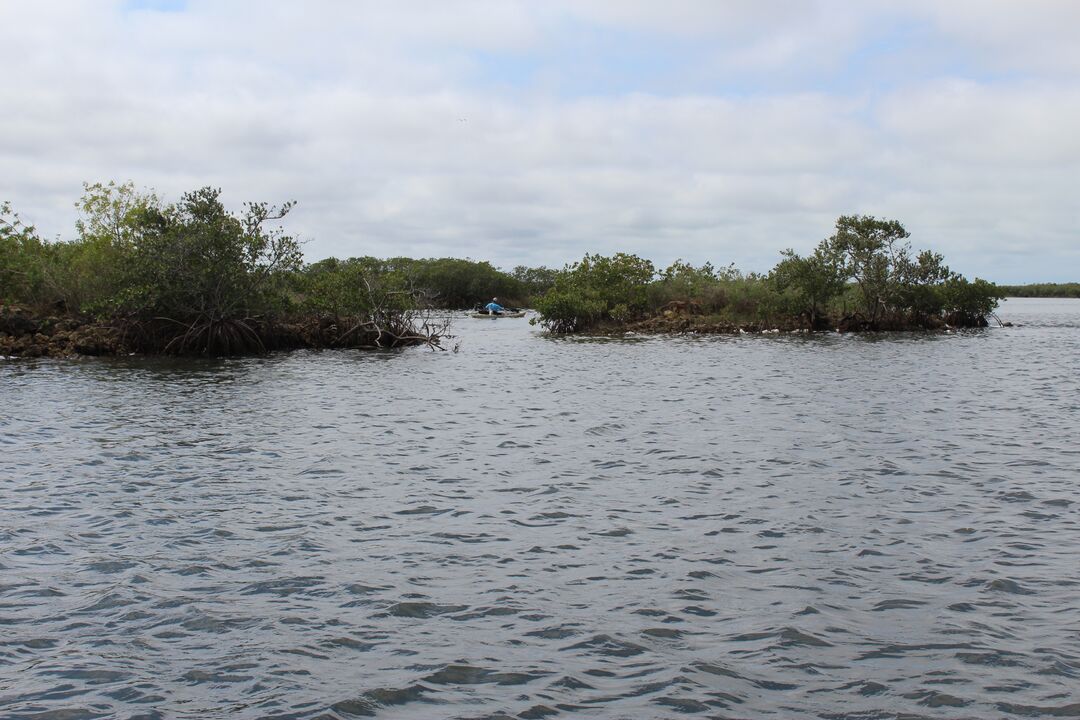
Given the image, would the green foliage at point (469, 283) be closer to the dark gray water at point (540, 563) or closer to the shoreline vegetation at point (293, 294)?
the shoreline vegetation at point (293, 294)

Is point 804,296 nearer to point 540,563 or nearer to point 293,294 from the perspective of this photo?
point 293,294

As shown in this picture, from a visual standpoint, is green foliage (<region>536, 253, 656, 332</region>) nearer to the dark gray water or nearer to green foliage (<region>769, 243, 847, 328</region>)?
green foliage (<region>769, 243, 847, 328</region>)

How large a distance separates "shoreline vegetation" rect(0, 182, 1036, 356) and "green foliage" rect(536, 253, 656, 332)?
0.34 ft

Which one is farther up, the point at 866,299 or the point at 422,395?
the point at 866,299

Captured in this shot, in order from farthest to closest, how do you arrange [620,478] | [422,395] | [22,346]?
[22,346], [422,395], [620,478]

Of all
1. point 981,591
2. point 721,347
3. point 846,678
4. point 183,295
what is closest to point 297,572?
point 846,678

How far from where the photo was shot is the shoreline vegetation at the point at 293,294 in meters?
39.5

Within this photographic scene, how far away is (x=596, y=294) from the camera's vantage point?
64.2 metres

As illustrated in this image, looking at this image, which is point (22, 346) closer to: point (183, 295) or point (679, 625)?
point (183, 295)

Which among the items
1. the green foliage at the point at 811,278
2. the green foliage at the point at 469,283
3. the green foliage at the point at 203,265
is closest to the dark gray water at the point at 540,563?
the green foliage at the point at 203,265

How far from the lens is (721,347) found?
160 ft

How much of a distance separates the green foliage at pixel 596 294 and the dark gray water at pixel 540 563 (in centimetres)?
3992

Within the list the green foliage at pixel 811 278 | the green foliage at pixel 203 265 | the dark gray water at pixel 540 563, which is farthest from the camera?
the green foliage at pixel 811 278

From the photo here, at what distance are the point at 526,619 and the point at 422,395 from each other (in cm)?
1933
